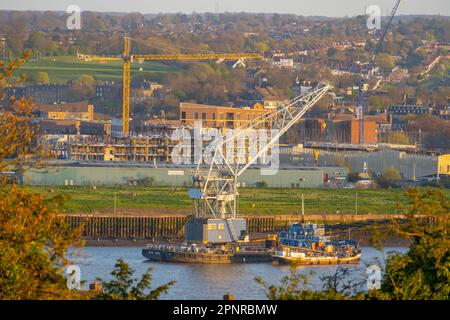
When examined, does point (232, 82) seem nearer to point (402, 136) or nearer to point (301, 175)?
point (402, 136)

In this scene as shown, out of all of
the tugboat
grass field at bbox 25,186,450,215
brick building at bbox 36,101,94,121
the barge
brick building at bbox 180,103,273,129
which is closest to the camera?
the tugboat

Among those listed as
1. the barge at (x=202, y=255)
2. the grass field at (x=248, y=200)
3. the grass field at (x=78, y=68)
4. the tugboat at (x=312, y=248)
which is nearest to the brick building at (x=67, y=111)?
the grass field at (x=78, y=68)

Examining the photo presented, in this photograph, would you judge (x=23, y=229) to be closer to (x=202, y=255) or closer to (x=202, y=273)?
(x=202, y=273)

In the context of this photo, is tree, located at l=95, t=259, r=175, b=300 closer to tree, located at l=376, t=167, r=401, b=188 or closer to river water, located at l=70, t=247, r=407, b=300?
river water, located at l=70, t=247, r=407, b=300

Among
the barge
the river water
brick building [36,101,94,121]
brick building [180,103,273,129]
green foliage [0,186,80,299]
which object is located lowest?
brick building [36,101,94,121]

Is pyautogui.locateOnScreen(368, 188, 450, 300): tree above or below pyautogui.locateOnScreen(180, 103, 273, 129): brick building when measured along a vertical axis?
above

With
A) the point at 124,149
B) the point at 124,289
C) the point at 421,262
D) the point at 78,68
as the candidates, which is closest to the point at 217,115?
the point at 124,149

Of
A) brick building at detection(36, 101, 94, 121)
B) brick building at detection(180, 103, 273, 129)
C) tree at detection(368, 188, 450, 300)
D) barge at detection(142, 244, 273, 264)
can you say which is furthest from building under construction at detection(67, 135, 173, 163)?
tree at detection(368, 188, 450, 300)
